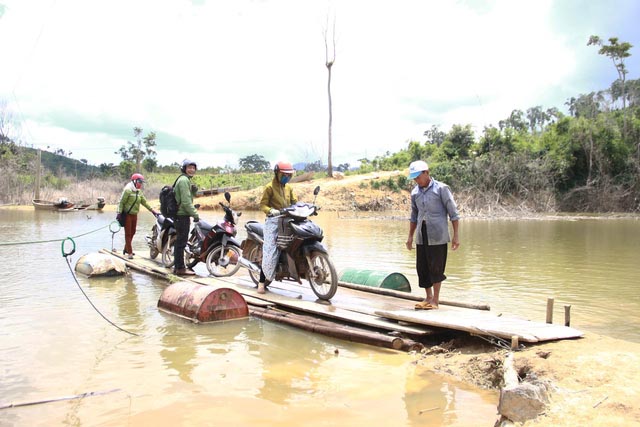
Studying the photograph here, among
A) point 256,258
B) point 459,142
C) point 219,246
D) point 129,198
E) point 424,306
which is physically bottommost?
point 424,306

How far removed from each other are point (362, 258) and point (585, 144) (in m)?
24.2

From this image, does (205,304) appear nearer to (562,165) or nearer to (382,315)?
(382,315)

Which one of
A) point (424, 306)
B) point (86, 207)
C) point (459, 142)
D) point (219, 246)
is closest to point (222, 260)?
point (219, 246)

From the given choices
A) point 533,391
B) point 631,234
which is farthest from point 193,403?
point 631,234

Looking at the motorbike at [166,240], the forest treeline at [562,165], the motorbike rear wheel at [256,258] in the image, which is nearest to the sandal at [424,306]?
the motorbike rear wheel at [256,258]

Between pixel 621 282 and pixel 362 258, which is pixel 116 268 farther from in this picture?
pixel 621 282

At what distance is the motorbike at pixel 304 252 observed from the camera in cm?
659

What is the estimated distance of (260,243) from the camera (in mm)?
7672

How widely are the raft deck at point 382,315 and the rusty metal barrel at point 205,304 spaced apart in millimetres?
250

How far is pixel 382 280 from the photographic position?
7.28 m

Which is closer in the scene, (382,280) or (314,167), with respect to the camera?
(382,280)

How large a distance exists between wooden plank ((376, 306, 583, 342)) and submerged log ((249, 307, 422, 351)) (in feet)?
0.93

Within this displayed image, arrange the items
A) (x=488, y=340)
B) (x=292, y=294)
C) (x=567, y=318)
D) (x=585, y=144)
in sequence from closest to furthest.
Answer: (x=488, y=340) → (x=567, y=318) → (x=292, y=294) → (x=585, y=144)

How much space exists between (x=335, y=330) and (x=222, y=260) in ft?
11.9
